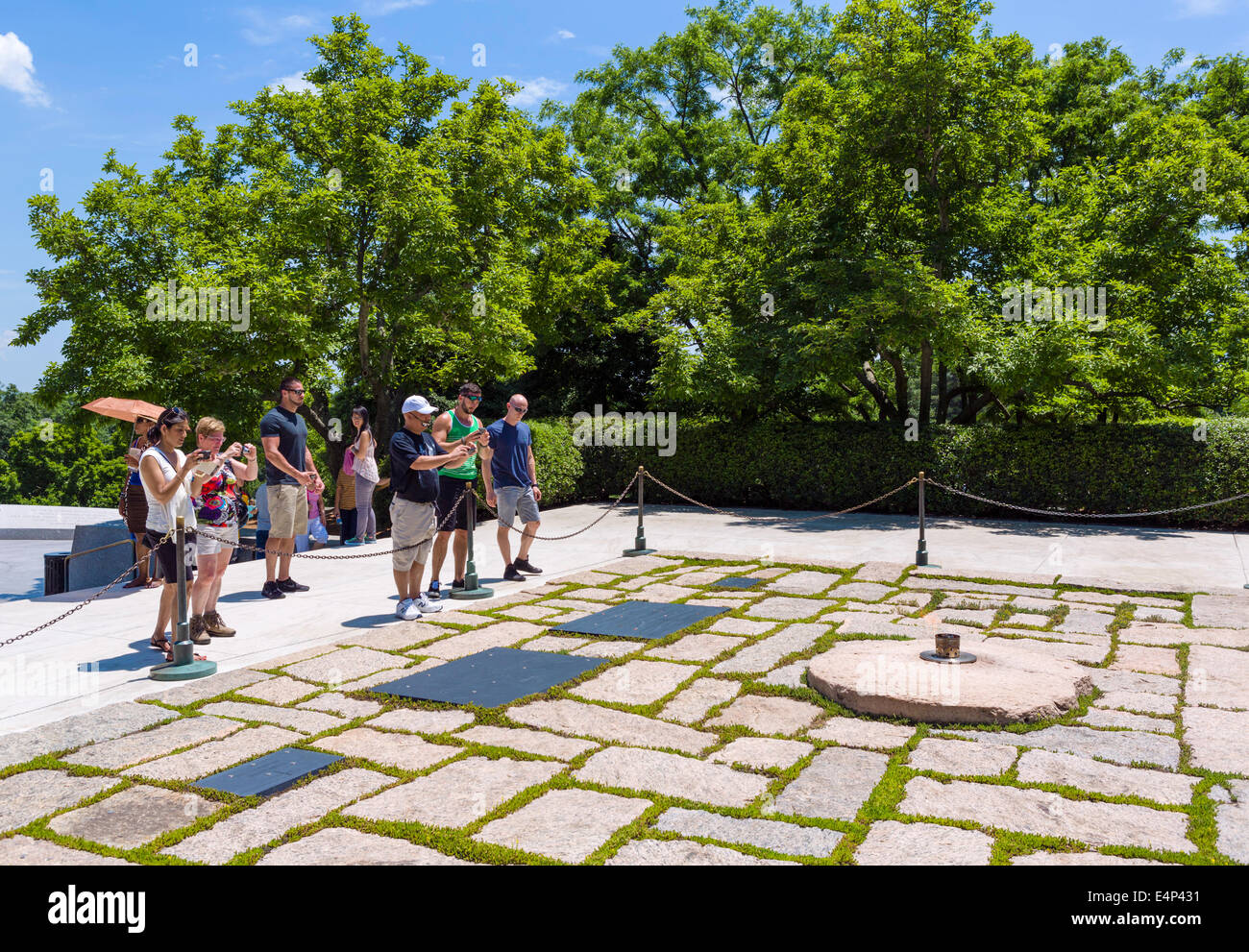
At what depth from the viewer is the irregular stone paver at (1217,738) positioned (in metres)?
4.19

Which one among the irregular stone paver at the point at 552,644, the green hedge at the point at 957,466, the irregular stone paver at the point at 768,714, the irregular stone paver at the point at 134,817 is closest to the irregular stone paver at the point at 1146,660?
the irregular stone paver at the point at 768,714

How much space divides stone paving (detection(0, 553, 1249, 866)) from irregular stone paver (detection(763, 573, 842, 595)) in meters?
2.01

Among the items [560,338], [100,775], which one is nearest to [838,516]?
[560,338]

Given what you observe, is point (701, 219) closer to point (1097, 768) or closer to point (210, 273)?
point (210, 273)

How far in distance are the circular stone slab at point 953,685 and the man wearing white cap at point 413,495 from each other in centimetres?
335

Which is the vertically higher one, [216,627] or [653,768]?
[216,627]

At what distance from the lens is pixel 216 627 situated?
6.72 meters

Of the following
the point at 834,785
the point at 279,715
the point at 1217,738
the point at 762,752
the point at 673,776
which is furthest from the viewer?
the point at 279,715

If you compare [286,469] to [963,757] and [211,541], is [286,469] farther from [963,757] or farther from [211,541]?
[963,757]

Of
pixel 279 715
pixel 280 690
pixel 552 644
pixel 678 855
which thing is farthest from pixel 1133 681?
pixel 280 690

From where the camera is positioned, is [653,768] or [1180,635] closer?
[653,768]

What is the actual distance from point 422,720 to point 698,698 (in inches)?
63.1

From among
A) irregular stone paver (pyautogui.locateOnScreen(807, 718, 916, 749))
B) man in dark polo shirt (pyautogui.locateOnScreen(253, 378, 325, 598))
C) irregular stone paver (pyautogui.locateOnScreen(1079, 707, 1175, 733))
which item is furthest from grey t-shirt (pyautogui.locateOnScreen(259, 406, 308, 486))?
irregular stone paver (pyautogui.locateOnScreen(1079, 707, 1175, 733))

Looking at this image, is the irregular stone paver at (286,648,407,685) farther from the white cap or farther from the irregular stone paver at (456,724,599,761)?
the white cap
